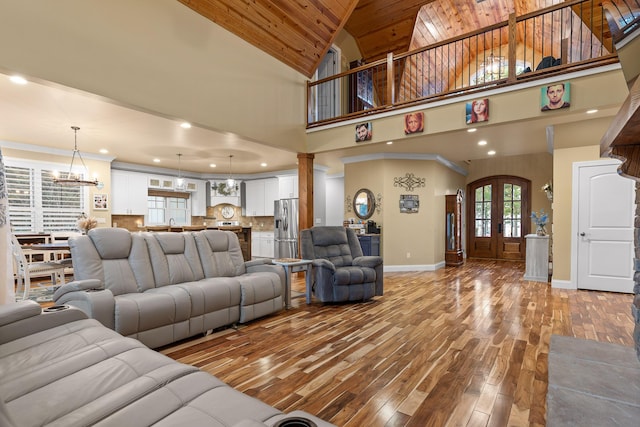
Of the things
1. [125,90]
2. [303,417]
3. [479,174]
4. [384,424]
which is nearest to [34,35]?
[125,90]

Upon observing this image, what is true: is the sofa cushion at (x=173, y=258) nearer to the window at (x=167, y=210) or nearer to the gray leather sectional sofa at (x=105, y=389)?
the gray leather sectional sofa at (x=105, y=389)

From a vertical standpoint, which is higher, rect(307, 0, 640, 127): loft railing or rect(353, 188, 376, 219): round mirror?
rect(307, 0, 640, 127): loft railing

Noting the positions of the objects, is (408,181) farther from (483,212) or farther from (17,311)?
(17,311)

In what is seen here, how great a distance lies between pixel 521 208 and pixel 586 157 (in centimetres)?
399

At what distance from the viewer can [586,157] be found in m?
5.00

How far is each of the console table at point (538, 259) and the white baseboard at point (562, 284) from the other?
522mm

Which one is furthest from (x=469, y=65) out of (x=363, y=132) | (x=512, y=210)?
(x=512, y=210)

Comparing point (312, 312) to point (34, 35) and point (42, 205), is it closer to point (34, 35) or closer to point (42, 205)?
point (34, 35)

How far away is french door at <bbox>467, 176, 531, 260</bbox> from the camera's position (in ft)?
28.5

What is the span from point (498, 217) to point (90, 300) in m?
9.55

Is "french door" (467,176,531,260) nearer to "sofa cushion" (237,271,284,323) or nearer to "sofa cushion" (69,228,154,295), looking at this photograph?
"sofa cushion" (237,271,284,323)

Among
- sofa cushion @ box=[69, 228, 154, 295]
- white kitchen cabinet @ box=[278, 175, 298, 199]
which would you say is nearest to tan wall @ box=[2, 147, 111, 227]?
white kitchen cabinet @ box=[278, 175, 298, 199]

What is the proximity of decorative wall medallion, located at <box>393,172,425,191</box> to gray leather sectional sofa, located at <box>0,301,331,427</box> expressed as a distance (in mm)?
6215

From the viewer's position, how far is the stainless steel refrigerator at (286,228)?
7.95 m
